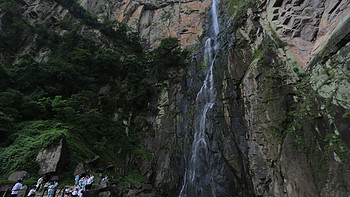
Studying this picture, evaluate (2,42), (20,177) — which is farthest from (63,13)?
(20,177)

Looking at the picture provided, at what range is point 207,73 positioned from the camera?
15.5 meters

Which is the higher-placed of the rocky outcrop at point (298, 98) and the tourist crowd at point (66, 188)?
the rocky outcrop at point (298, 98)

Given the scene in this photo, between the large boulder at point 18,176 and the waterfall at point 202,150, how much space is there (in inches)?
353

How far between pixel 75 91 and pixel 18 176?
970cm

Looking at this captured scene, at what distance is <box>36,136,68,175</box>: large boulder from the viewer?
7992 mm

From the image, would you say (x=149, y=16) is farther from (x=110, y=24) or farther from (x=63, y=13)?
(x=63, y=13)

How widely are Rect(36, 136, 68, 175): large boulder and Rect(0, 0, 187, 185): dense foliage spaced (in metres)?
0.29

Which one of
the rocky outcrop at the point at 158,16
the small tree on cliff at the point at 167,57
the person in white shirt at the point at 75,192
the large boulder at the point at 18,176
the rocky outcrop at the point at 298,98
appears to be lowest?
the person in white shirt at the point at 75,192

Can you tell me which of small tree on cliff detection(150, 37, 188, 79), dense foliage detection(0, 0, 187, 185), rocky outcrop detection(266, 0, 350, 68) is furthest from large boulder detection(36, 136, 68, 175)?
rocky outcrop detection(266, 0, 350, 68)

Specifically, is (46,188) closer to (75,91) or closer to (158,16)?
(75,91)

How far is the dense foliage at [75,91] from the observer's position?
9.67 meters

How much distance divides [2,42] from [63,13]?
7836 millimetres

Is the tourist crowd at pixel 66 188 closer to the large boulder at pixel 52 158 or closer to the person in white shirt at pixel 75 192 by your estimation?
the person in white shirt at pixel 75 192

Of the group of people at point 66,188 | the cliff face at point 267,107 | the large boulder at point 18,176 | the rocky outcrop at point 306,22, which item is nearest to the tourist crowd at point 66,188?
the group of people at point 66,188
